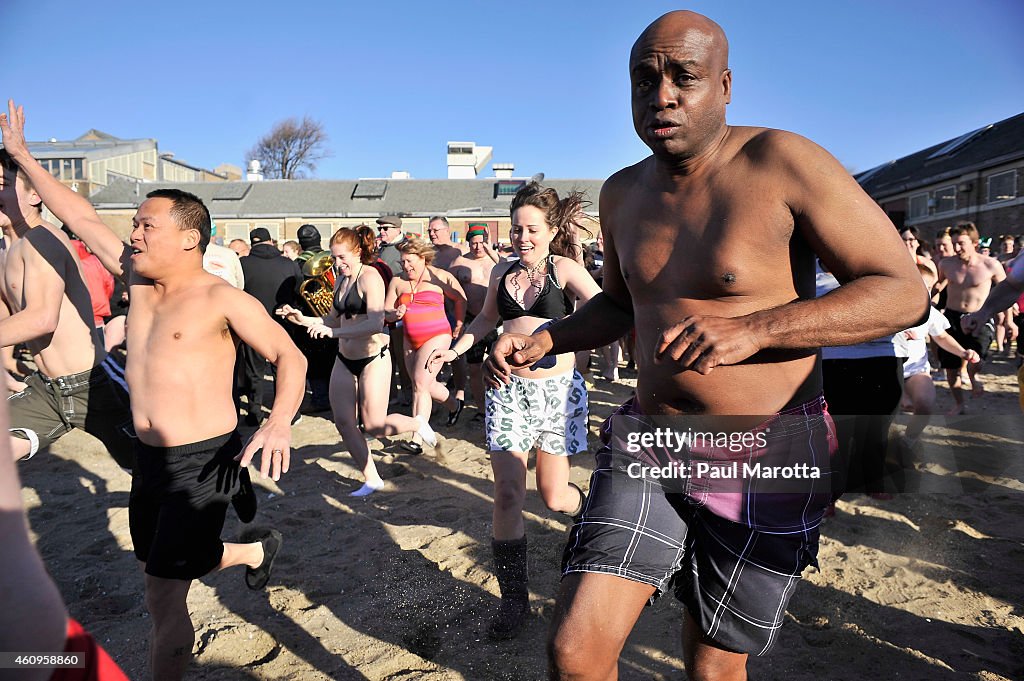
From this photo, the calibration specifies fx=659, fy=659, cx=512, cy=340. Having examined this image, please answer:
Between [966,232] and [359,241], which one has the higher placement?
[966,232]

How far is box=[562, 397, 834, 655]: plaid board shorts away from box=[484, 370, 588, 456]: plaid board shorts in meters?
1.43

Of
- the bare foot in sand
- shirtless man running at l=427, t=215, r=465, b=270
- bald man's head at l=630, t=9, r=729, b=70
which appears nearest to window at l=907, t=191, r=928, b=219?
the bare foot in sand

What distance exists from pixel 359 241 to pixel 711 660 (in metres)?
4.28

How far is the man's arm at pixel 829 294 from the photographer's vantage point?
1545 millimetres

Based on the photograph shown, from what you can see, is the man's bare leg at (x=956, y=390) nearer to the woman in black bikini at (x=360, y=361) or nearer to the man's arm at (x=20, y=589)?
the woman in black bikini at (x=360, y=361)

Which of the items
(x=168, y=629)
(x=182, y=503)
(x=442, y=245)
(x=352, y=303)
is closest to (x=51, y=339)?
(x=182, y=503)

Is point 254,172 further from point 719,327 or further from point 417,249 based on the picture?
point 719,327

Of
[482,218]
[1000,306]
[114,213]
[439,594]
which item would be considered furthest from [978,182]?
[114,213]

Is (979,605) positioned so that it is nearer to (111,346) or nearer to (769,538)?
(769,538)

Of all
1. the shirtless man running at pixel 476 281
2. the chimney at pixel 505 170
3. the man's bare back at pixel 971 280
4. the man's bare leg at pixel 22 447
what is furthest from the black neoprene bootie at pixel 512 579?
the chimney at pixel 505 170

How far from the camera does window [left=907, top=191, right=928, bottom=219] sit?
90.5ft

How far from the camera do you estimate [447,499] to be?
488cm

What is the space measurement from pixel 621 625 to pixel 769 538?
1.55 feet

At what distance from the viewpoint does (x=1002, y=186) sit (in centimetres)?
2316
